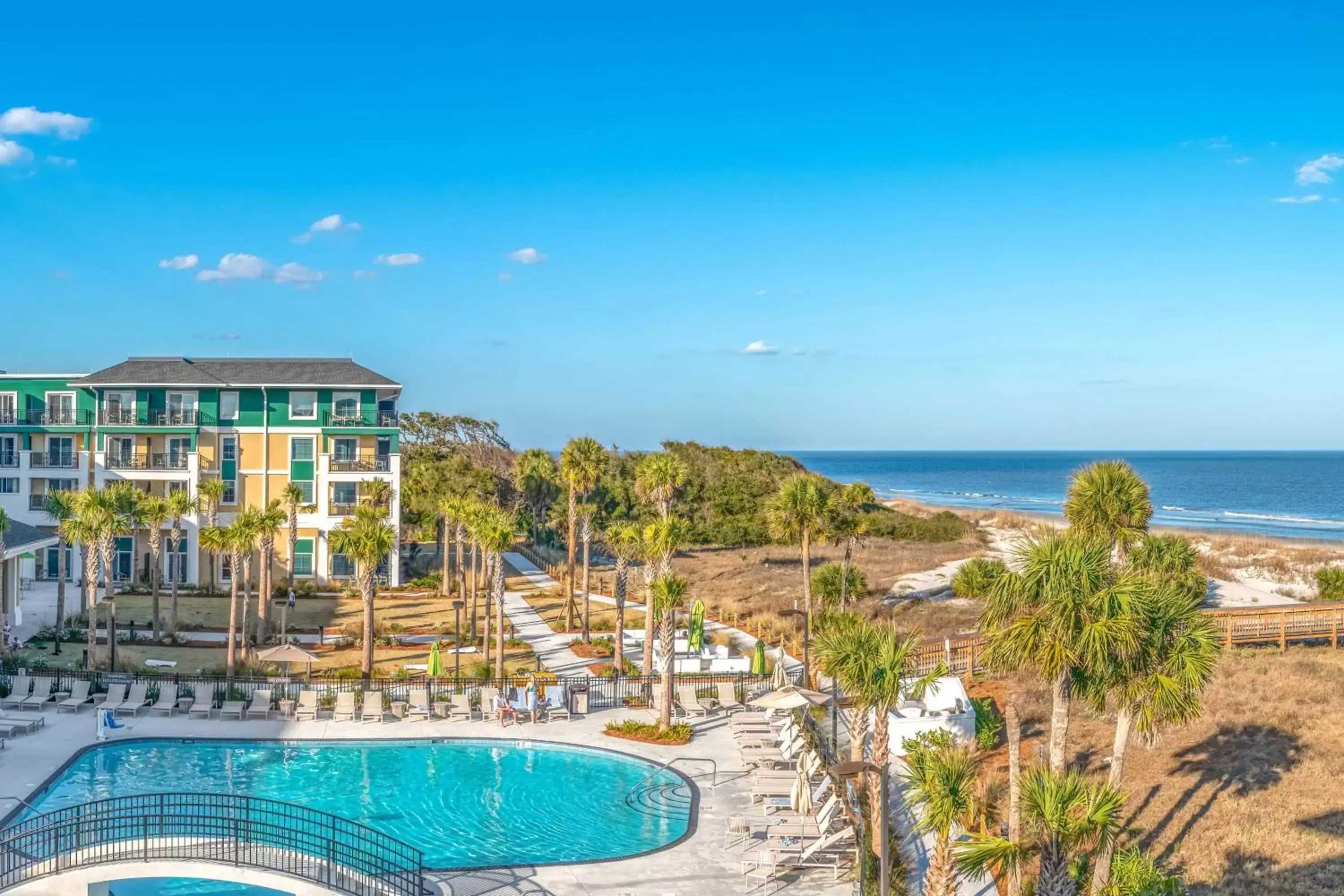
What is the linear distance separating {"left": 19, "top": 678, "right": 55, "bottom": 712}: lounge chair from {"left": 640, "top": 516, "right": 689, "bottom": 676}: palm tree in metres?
14.7

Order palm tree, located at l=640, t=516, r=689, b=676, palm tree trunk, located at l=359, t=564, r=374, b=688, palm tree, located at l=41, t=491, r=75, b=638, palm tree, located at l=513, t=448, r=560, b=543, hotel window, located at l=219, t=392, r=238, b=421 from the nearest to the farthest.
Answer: palm tree trunk, located at l=359, t=564, r=374, b=688 → palm tree, located at l=640, t=516, r=689, b=676 → palm tree, located at l=41, t=491, r=75, b=638 → hotel window, located at l=219, t=392, r=238, b=421 → palm tree, located at l=513, t=448, r=560, b=543

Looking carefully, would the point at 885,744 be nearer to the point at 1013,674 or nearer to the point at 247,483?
the point at 1013,674

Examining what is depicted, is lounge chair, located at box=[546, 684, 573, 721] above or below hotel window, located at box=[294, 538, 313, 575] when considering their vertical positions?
below

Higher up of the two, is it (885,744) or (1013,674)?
(1013,674)

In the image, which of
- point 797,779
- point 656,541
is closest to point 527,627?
point 656,541

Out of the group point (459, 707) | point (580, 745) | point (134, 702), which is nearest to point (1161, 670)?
point (580, 745)

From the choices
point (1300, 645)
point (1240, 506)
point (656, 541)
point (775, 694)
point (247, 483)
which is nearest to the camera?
point (775, 694)

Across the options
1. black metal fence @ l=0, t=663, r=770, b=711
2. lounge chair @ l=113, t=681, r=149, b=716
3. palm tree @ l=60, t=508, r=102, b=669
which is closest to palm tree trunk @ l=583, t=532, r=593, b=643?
black metal fence @ l=0, t=663, r=770, b=711

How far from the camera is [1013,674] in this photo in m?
14.7

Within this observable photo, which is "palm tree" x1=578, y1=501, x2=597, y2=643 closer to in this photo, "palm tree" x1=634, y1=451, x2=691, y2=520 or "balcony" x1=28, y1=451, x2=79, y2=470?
"palm tree" x1=634, y1=451, x2=691, y2=520

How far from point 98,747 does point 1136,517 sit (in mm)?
22893

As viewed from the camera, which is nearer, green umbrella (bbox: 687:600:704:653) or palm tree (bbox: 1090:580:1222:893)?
palm tree (bbox: 1090:580:1222:893)

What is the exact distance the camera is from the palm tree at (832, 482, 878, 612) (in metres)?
31.1

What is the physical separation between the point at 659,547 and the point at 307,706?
935 cm
